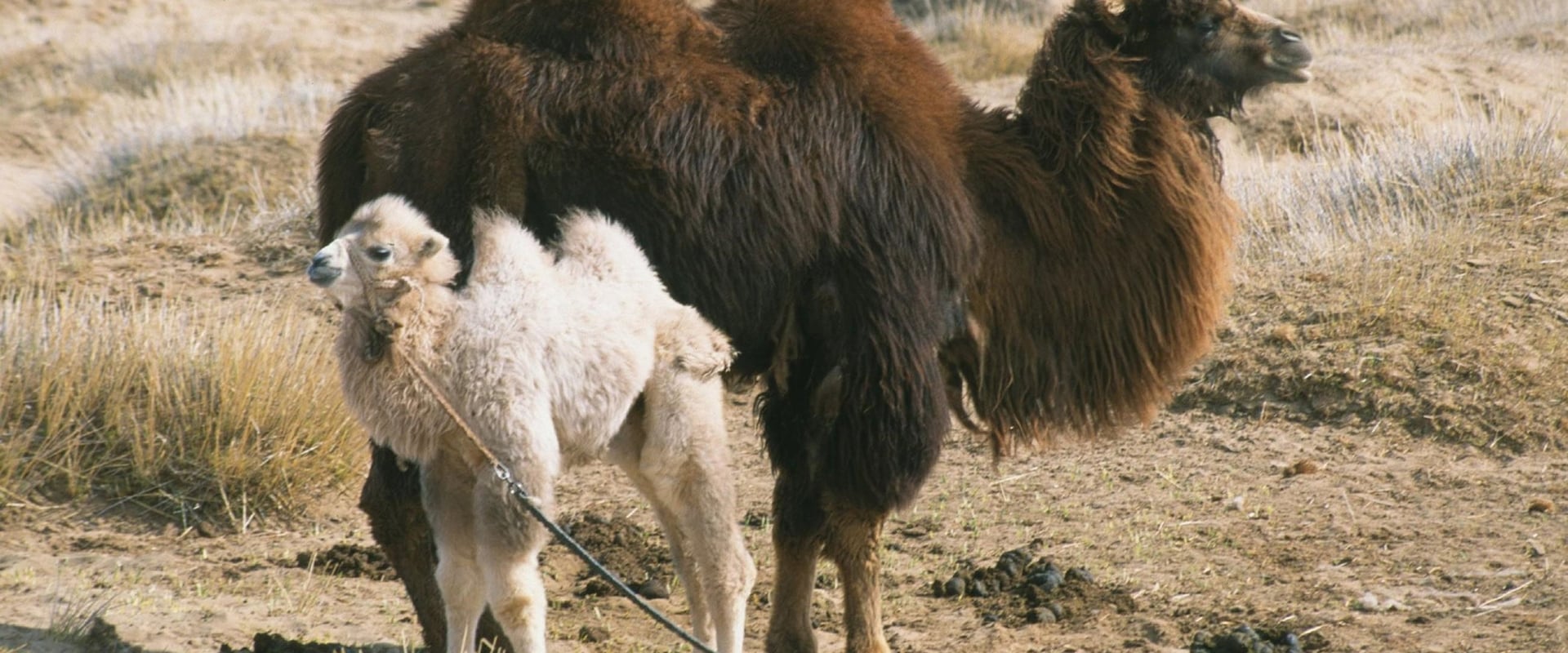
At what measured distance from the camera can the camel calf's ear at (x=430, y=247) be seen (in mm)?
4094

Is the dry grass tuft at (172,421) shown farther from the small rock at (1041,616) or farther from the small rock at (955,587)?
the small rock at (1041,616)

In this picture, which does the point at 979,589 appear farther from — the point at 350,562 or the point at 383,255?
the point at 383,255

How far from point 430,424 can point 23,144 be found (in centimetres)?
1387

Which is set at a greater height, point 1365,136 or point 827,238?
point 827,238

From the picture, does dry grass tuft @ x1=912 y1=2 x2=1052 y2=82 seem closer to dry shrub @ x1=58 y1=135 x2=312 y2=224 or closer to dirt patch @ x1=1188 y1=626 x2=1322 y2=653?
dry shrub @ x1=58 y1=135 x2=312 y2=224

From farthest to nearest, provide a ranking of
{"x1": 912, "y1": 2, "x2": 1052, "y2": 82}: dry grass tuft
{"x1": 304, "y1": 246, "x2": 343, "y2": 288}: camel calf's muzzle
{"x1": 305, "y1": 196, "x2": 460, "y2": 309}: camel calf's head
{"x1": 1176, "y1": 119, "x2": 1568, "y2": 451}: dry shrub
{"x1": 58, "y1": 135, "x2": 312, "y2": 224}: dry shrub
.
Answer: {"x1": 912, "y1": 2, "x2": 1052, "y2": 82}: dry grass tuft < {"x1": 58, "y1": 135, "x2": 312, "y2": 224}: dry shrub < {"x1": 1176, "y1": 119, "x2": 1568, "y2": 451}: dry shrub < {"x1": 305, "y1": 196, "x2": 460, "y2": 309}: camel calf's head < {"x1": 304, "y1": 246, "x2": 343, "y2": 288}: camel calf's muzzle

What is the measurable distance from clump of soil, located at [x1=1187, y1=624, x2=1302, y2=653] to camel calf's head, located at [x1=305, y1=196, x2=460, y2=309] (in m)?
2.90

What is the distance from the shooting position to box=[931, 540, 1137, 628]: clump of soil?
19.7 feet

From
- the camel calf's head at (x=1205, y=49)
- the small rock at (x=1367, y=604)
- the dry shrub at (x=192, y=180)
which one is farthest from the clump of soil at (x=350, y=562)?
the dry shrub at (x=192, y=180)

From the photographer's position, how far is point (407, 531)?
4.88 meters

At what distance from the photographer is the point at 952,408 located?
586 centimetres

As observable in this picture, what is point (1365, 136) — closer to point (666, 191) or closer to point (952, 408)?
point (952, 408)

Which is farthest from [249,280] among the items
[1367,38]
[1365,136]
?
[1367,38]

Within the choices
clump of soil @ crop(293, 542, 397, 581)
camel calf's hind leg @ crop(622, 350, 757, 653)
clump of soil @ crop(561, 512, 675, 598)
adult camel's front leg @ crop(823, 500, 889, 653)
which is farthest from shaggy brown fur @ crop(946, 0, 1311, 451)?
clump of soil @ crop(293, 542, 397, 581)
